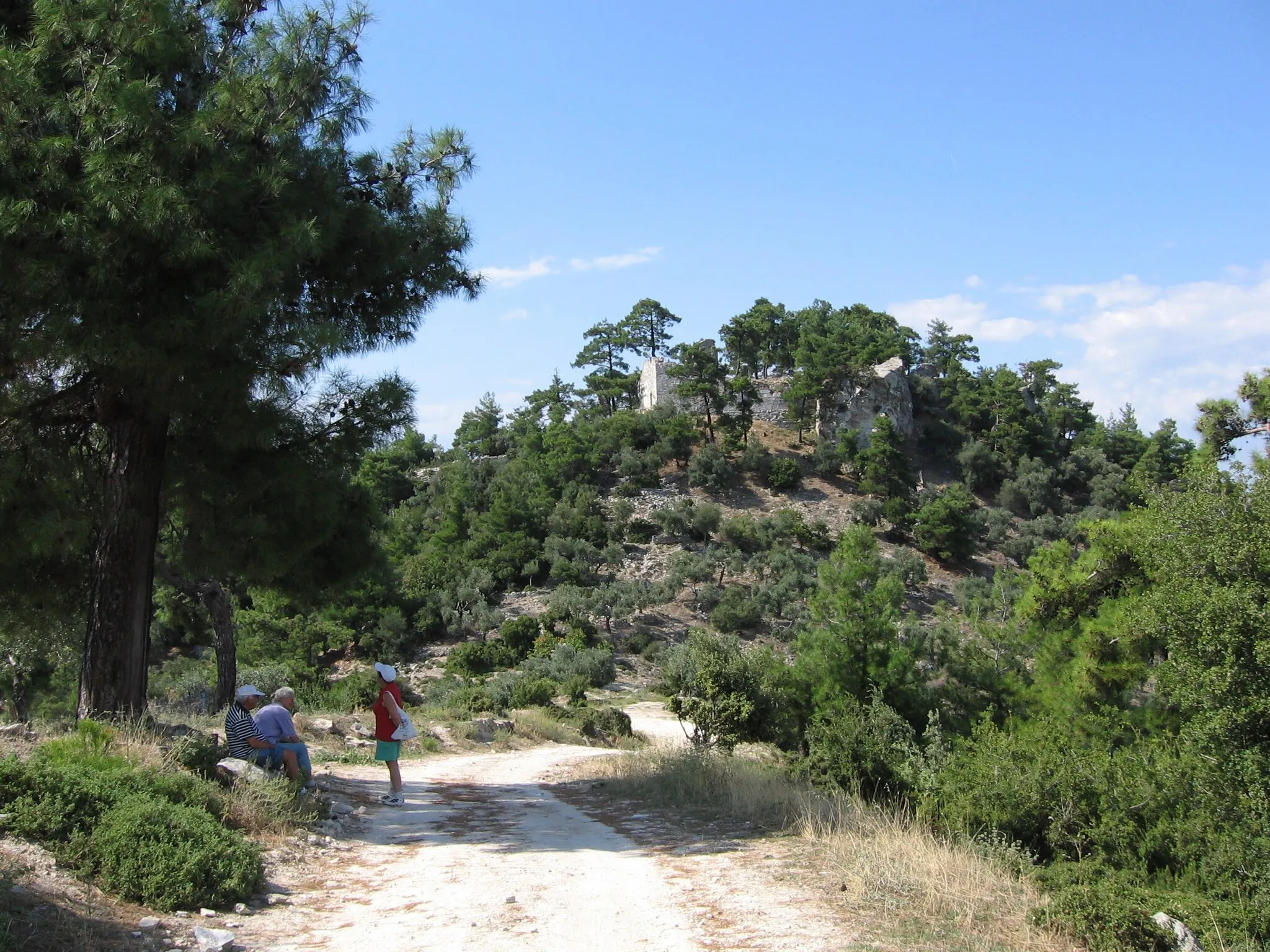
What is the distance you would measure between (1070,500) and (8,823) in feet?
228

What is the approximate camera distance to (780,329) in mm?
83750

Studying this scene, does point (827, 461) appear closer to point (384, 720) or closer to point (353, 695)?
point (353, 695)

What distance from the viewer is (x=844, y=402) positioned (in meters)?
69.2

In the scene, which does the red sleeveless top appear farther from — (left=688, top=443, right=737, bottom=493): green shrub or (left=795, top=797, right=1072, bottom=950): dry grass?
(left=688, top=443, right=737, bottom=493): green shrub

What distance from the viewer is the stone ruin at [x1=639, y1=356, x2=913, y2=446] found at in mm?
68438

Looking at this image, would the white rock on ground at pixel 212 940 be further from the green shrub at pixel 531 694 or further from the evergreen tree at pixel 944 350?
the evergreen tree at pixel 944 350

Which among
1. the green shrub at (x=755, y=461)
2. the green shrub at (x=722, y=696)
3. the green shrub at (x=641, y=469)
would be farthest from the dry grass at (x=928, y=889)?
the green shrub at (x=755, y=461)

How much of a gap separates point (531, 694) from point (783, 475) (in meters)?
40.8

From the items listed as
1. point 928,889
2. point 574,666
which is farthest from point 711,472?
point 928,889

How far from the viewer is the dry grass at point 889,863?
513 centimetres

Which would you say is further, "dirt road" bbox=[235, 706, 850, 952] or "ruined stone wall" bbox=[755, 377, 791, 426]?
"ruined stone wall" bbox=[755, 377, 791, 426]

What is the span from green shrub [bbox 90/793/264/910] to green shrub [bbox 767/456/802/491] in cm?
5683

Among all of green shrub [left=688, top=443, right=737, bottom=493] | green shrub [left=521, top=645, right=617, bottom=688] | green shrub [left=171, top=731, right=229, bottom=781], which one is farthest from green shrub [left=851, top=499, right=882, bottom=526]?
green shrub [left=171, top=731, right=229, bottom=781]

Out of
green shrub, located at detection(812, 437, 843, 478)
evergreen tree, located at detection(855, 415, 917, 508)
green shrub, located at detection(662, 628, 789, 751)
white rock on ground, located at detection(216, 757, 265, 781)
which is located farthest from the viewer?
green shrub, located at detection(812, 437, 843, 478)
